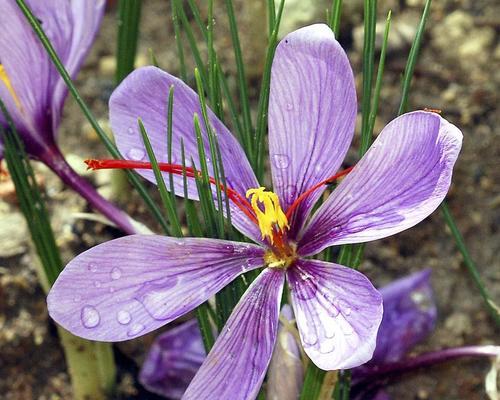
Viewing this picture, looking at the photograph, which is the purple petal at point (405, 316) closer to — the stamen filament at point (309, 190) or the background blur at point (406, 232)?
the background blur at point (406, 232)

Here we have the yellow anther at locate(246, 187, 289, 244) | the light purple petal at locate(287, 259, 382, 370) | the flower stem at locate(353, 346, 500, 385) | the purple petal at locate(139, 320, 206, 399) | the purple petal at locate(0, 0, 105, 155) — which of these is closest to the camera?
the light purple petal at locate(287, 259, 382, 370)

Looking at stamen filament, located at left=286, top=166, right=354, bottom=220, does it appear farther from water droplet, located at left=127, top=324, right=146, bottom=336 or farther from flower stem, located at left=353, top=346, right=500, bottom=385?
flower stem, located at left=353, top=346, right=500, bottom=385

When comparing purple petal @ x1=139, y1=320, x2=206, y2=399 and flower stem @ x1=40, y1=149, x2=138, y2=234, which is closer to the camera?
flower stem @ x1=40, y1=149, x2=138, y2=234

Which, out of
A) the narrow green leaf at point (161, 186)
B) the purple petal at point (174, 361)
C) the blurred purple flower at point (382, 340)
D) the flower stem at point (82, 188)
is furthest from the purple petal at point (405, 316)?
the narrow green leaf at point (161, 186)

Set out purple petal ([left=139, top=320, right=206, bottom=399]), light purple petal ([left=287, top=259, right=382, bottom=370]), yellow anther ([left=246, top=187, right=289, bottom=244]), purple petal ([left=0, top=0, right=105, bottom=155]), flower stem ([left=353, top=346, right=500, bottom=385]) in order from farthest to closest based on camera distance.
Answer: purple petal ([left=139, top=320, right=206, bottom=399]), flower stem ([left=353, top=346, right=500, bottom=385]), purple petal ([left=0, top=0, right=105, bottom=155]), yellow anther ([left=246, top=187, right=289, bottom=244]), light purple petal ([left=287, top=259, right=382, bottom=370])

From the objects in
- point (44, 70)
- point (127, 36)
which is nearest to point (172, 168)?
point (44, 70)

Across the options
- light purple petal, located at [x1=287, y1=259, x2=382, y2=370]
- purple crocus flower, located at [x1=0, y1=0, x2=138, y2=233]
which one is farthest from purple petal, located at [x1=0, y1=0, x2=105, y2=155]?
light purple petal, located at [x1=287, y1=259, x2=382, y2=370]

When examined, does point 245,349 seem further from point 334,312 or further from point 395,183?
point 395,183

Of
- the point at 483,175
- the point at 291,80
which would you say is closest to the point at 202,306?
the point at 291,80

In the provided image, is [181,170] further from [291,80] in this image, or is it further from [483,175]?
[483,175]
